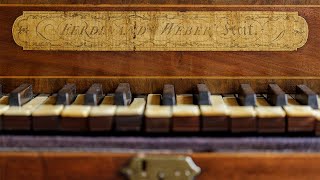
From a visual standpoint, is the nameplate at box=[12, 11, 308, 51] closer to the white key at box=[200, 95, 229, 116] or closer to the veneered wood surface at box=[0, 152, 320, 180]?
the white key at box=[200, 95, 229, 116]

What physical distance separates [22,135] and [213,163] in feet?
1.45

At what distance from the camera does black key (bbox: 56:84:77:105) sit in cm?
129

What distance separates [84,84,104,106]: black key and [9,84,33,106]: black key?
0.53ft

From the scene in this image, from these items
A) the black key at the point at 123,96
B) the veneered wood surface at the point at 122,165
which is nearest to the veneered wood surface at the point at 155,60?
the black key at the point at 123,96

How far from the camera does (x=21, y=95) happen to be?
4.29 feet

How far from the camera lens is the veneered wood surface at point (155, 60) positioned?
145cm

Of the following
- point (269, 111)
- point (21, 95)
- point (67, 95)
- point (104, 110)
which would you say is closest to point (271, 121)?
point (269, 111)

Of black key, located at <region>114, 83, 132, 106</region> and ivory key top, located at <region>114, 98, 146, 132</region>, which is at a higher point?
black key, located at <region>114, 83, 132, 106</region>

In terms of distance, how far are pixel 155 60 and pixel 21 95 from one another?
372mm

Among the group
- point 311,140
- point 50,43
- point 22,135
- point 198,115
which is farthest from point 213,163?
point 50,43

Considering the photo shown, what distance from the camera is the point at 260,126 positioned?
3.94ft

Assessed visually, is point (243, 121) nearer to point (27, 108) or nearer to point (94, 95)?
point (94, 95)

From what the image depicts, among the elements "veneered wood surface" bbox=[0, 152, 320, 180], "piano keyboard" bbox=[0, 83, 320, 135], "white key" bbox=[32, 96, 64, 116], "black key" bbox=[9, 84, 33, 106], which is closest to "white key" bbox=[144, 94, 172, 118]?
"piano keyboard" bbox=[0, 83, 320, 135]

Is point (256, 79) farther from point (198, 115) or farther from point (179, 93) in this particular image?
point (198, 115)
